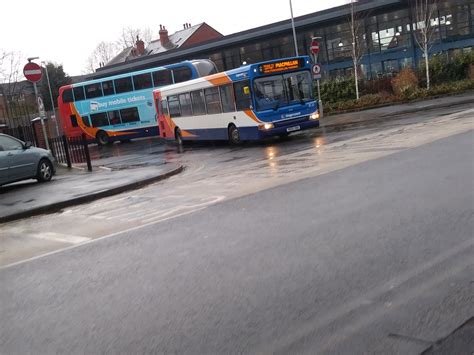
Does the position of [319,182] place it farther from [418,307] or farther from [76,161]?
[76,161]

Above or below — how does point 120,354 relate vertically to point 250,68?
below

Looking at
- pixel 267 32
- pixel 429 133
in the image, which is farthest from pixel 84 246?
pixel 267 32

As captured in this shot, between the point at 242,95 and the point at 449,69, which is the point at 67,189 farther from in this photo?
the point at 449,69

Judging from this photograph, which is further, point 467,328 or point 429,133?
point 429,133

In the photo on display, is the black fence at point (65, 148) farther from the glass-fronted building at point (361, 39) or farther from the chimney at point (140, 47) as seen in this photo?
the chimney at point (140, 47)

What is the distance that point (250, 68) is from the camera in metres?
18.9

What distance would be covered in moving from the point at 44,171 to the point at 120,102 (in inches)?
746

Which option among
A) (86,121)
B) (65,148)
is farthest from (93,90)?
(65,148)

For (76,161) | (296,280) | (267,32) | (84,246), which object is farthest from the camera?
(267,32)

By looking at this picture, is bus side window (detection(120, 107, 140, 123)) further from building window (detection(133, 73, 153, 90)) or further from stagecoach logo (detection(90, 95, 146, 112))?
building window (detection(133, 73, 153, 90))

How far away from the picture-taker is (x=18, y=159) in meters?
14.1

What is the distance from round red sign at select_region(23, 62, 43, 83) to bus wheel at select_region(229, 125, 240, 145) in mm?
7423

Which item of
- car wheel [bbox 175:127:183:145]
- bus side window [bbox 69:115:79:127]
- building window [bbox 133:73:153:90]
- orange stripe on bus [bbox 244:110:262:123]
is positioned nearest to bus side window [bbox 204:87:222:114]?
orange stripe on bus [bbox 244:110:262:123]

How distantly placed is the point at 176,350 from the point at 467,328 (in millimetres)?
1915
